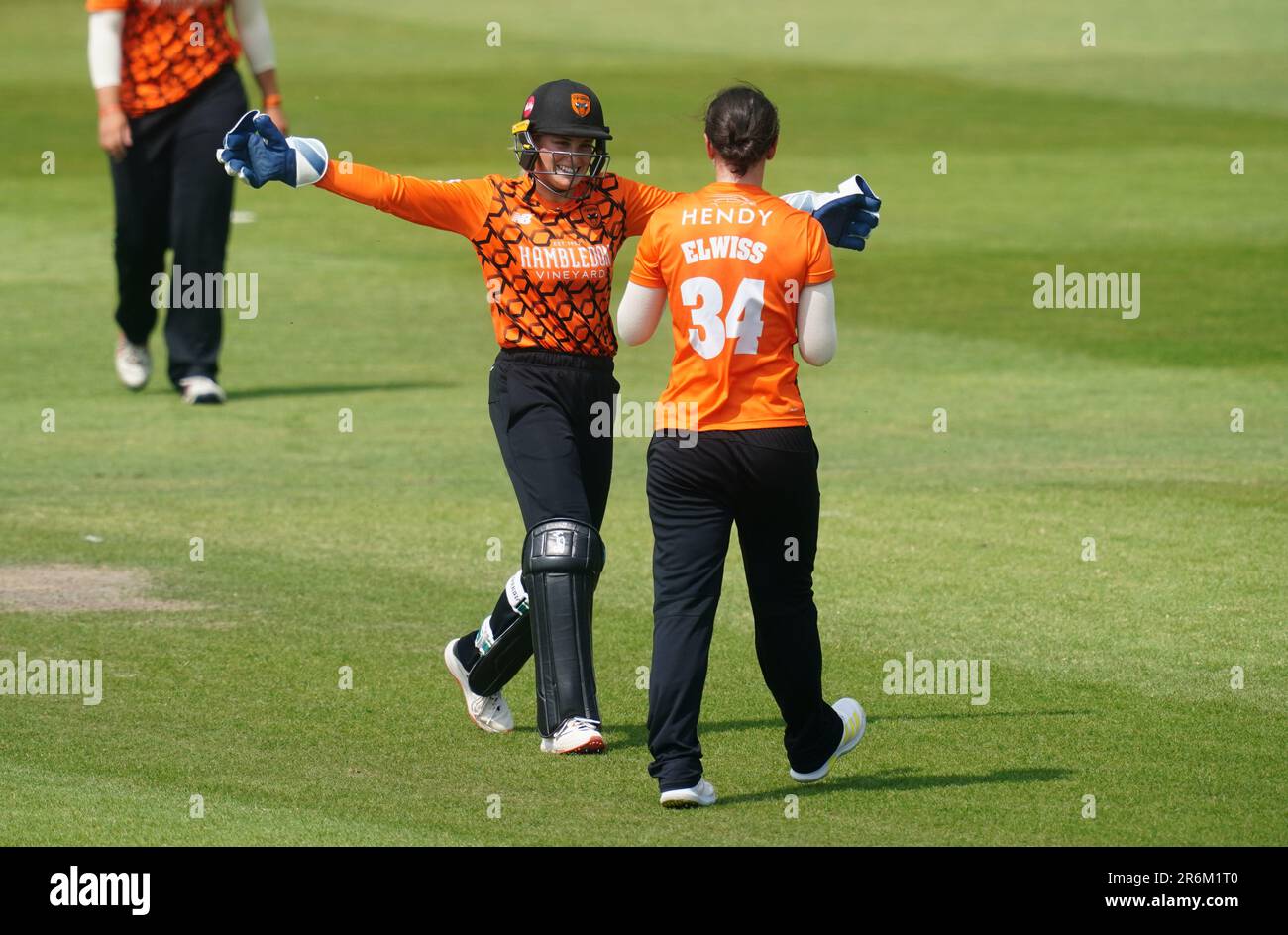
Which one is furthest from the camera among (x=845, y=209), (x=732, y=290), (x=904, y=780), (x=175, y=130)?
(x=175, y=130)

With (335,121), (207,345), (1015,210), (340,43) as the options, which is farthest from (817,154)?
(340,43)

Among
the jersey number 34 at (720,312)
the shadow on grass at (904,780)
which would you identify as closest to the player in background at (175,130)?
the jersey number 34 at (720,312)

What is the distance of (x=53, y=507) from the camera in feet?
37.5

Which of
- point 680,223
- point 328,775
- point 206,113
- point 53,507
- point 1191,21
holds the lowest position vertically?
point 328,775

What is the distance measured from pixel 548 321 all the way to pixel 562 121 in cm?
65

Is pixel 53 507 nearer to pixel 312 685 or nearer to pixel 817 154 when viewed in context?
pixel 312 685

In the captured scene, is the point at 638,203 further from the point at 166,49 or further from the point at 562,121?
the point at 166,49

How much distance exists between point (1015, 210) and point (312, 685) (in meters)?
17.1

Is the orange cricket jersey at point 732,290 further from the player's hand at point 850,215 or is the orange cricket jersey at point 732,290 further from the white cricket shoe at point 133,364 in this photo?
the white cricket shoe at point 133,364

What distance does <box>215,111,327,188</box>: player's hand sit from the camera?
711cm

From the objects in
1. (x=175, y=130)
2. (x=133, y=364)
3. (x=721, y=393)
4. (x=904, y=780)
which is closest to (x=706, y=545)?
(x=721, y=393)

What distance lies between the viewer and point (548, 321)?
733 centimetres

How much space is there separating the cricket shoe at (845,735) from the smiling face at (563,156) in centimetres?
192

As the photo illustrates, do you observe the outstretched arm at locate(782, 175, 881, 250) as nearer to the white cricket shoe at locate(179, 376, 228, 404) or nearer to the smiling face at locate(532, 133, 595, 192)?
the smiling face at locate(532, 133, 595, 192)
